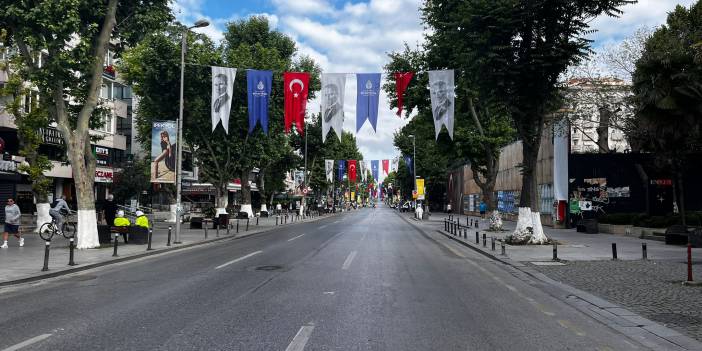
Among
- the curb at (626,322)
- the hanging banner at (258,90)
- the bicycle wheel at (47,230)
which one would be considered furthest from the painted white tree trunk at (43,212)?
the curb at (626,322)

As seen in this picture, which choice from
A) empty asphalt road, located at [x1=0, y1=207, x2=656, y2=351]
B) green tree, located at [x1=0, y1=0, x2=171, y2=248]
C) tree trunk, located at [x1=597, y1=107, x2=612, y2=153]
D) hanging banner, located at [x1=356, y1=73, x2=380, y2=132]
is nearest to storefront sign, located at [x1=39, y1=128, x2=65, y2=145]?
green tree, located at [x1=0, y1=0, x2=171, y2=248]

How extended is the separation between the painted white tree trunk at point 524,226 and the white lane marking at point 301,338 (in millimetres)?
16281

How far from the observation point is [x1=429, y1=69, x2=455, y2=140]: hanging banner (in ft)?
77.2

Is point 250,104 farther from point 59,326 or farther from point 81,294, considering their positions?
point 59,326

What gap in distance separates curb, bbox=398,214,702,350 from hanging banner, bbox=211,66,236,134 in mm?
17968

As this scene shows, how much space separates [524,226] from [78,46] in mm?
18214

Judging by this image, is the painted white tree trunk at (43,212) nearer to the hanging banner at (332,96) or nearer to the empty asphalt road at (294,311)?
the hanging banner at (332,96)

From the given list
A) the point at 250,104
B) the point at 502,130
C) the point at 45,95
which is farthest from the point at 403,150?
the point at 45,95

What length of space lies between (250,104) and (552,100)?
14.1m

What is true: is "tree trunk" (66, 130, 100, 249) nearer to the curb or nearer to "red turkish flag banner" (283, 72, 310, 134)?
"red turkish flag banner" (283, 72, 310, 134)

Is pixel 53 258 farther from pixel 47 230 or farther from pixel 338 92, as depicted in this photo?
pixel 338 92

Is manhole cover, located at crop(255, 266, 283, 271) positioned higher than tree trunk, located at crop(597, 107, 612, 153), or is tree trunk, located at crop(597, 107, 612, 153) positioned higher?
tree trunk, located at crop(597, 107, 612, 153)

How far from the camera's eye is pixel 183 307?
827cm

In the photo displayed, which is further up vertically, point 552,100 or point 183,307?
point 552,100
